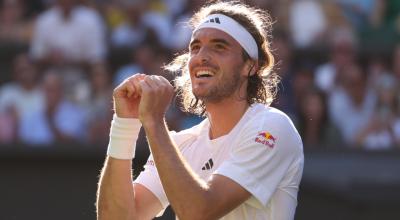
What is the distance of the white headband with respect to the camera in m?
4.58

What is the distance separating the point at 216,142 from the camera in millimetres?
4527

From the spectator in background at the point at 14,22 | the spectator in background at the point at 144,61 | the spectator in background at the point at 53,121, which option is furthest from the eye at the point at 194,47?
the spectator in background at the point at 14,22

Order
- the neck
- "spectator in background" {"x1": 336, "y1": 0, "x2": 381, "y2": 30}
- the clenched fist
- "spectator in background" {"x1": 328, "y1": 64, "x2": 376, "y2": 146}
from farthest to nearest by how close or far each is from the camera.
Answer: "spectator in background" {"x1": 336, "y1": 0, "x2": 381, "y2": 30}
"spectator in background" {"x1": 328, "y1": 64, "x2": 376, "y2": 146}
the neck
the clenched fist

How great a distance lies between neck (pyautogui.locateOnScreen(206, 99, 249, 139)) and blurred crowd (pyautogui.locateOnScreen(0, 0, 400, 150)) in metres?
4.29

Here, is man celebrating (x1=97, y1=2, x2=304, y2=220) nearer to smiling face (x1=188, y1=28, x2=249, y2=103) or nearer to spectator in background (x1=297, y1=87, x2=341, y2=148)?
smiling face (x1=188, y1=28, x2=249, y2=103)

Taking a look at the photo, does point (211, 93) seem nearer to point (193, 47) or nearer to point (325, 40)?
point (193, 47)

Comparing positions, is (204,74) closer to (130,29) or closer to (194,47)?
(194,47)

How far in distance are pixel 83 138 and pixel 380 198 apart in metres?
3.01

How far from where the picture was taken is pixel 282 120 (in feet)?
14.4

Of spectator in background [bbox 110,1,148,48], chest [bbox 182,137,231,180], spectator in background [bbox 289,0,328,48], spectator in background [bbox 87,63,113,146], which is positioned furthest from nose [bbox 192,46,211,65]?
spectator in background [bbox 289,0,328,48]

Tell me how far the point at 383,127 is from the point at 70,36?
350 cm

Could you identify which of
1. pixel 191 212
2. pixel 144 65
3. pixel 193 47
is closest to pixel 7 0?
pixel 144 65

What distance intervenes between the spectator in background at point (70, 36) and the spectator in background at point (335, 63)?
2.34 meters

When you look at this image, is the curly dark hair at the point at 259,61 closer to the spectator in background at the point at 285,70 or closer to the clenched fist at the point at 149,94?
the clenched fist at the point at 149,94
